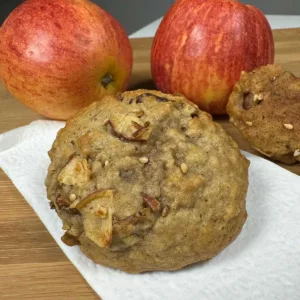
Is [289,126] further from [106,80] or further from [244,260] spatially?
[106,80]

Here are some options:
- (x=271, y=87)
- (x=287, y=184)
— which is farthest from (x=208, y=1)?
(x=287, y=184)

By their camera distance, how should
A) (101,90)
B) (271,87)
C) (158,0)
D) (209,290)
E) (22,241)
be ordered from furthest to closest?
(158,0) < (101,90) < (271,87) < (22,241) < (209,290)

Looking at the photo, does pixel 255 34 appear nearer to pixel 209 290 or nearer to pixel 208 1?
pixel 208 1

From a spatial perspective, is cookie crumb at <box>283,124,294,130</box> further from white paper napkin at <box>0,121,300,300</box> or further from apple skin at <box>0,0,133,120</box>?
apple skin at <box>0,0,133,120</box>

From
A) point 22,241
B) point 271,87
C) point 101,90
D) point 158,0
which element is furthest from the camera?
point 158,0

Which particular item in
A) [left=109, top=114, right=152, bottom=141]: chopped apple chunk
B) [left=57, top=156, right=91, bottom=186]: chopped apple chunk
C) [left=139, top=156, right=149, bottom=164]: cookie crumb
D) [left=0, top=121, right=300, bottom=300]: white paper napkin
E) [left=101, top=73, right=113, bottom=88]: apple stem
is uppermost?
[left=109, top=114, right=152, bottom=141]: chopped apple chunk

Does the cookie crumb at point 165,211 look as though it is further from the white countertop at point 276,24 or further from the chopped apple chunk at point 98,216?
the white countertop at point 276,24

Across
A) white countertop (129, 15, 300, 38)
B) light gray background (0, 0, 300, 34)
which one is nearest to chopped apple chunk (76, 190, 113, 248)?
white countertop (129, 15, 300, 38)
